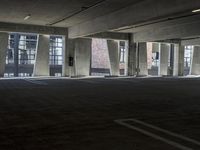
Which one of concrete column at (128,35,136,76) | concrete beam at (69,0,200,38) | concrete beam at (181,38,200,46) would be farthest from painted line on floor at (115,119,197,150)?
concrete beam at (181,38,200,46)

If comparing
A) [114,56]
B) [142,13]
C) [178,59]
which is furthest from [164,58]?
[142,13]

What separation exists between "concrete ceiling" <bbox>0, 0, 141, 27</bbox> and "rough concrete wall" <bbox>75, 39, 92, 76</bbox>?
7.34m

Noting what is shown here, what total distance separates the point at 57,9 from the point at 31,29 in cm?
1174

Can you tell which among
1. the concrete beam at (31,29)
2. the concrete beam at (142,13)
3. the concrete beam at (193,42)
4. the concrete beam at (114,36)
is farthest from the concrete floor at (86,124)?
the concrete beam at (193,42)

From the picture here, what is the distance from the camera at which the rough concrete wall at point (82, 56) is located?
131 feet

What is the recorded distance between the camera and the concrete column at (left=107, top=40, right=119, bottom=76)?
43.8 metres

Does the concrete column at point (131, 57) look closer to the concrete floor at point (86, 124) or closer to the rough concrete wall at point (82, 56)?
A: the rough concrete wall at point (82, 56)

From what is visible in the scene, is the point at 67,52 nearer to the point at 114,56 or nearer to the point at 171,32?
the point at 114,56

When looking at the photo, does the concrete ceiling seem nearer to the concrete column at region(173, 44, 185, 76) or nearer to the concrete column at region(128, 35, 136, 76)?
the concrete column at region(128, 35, 136, 76)

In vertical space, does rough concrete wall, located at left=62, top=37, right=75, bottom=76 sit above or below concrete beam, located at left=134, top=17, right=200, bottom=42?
below

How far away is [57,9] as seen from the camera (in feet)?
83.7

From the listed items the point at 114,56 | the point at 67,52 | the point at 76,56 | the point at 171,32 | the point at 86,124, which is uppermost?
the point at 171,32

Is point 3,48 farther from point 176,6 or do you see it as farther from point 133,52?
point 176,6

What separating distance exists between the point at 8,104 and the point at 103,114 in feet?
15.5
